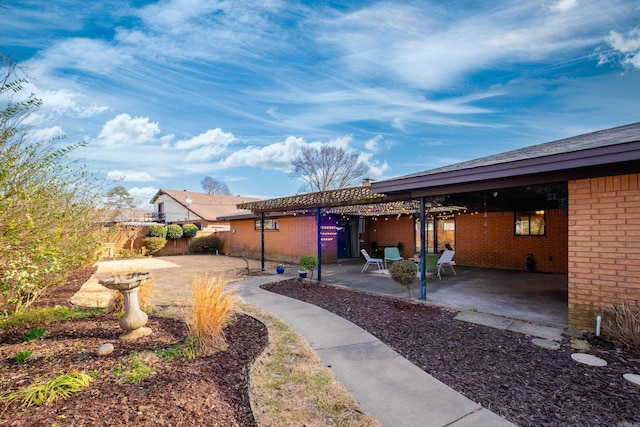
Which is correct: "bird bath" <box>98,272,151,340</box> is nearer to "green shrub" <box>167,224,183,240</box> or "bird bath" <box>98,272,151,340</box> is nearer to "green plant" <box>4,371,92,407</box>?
"green plant" <box>4,371,92,407</box>

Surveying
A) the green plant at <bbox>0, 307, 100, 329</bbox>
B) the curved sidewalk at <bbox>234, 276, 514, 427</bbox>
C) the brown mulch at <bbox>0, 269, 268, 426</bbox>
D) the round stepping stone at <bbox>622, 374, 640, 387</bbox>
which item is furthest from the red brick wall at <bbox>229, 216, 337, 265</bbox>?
the round stepping stone at <bbox>622, 374, 640, 387</bbox>

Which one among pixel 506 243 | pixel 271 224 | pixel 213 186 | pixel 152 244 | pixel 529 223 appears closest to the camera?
pixel 529 223

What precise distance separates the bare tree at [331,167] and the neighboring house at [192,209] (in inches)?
303

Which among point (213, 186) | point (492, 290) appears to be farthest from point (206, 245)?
point (213, 186)

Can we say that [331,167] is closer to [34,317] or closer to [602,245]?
[602,245]

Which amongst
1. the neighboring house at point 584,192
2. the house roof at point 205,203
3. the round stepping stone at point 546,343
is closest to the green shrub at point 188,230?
the house roof at point 205,203

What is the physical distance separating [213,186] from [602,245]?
129ft

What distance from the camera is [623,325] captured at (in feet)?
12.6

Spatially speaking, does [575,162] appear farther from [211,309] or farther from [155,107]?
[155,107]

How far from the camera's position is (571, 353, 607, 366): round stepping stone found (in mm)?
3428

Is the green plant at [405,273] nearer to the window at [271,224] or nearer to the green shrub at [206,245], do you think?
the window at [271,224]

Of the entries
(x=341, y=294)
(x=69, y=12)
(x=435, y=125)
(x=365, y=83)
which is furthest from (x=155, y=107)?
(x=435, y=125)

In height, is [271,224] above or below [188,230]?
above

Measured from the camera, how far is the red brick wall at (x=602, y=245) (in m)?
4.00
